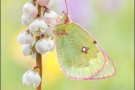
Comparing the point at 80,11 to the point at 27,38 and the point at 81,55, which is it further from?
the point at 27,38

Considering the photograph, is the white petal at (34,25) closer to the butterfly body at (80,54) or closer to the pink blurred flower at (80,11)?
the butterfly body at (80,54)

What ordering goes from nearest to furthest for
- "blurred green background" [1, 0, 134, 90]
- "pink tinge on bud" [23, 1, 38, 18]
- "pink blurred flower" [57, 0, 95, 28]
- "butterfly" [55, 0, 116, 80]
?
"pink tinge on bud" [23, 1, 38, 18] < "butterfly" [55, 0, 116, 80] < "blurred green background" [1, 0, 134, 90] < "pink blurred flower" [57, 0, 95, 28]

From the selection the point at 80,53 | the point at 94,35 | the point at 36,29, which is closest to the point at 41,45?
the point at 36,29

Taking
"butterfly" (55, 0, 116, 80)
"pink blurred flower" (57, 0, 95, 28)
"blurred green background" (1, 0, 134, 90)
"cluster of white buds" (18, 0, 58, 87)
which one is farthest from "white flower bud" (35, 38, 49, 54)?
"pink blurred flower" (57, 0, 95, 28)

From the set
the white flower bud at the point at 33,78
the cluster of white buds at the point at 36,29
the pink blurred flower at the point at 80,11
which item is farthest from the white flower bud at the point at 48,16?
the pink blurred flower at the point at 80,11

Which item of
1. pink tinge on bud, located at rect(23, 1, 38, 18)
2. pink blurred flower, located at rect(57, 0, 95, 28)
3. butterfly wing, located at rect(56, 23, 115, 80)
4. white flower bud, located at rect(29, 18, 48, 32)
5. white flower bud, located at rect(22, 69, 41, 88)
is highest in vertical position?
pink blurred flower, located at rect(57, 0, 95, 28)

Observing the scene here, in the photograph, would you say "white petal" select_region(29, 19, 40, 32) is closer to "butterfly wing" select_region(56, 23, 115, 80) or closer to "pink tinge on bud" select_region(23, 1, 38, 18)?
"pink tinge on bud" select_region(23, 1, 38, 18)

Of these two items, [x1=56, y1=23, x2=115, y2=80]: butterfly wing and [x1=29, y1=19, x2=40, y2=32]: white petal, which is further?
[x1=56, y1=23, x2=115, y2=80]: butterfly wing

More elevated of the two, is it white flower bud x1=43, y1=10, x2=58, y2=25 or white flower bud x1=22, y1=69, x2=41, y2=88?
white flower bud x1=43, y1=10, x2=58, y2=25
